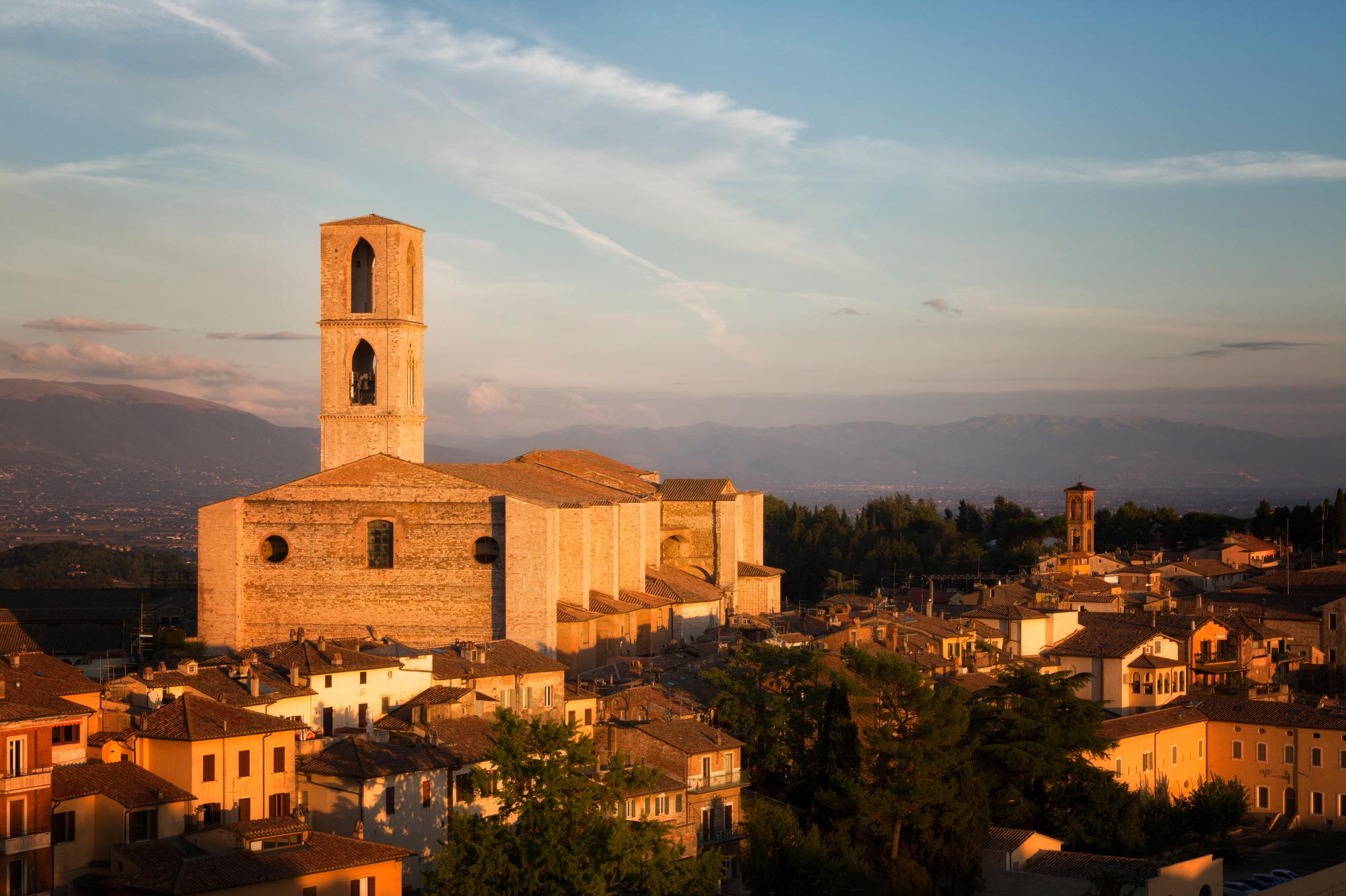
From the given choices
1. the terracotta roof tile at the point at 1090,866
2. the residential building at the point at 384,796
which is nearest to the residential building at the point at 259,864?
the residential building at the point at 384,796

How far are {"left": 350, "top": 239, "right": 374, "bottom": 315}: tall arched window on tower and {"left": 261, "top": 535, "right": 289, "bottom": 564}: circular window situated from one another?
7219mm

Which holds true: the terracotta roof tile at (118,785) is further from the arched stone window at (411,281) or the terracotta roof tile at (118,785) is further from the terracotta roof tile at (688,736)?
the arched stone window at (411,281)

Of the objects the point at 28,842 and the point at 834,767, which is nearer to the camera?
the point at 28,842

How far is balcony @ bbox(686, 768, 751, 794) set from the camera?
95.1ft

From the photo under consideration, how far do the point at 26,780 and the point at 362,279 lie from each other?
24192mm

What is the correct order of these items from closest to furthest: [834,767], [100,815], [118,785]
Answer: [100,815] → [118,785] → [834,767]

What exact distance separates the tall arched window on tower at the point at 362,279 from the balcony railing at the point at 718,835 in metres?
20.1

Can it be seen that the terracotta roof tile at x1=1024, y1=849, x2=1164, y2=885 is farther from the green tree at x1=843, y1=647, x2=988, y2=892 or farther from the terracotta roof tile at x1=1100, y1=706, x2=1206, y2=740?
the terracotta roof tile at x1=1100, y1=706, x2=1206, y2=740

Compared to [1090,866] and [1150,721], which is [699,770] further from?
[1150,721]

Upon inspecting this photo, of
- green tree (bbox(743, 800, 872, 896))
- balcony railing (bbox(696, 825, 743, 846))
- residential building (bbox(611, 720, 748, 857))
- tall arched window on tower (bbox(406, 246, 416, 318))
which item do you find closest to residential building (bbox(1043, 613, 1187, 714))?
residential building (bbox(611, 720, 748, 857))

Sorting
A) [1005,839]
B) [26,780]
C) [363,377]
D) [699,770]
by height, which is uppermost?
[363,377]

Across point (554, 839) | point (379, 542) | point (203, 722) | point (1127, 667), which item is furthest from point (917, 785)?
point (379, 542)

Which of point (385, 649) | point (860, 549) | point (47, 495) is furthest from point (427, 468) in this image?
point (47, 495)

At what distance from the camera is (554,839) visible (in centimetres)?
2280
